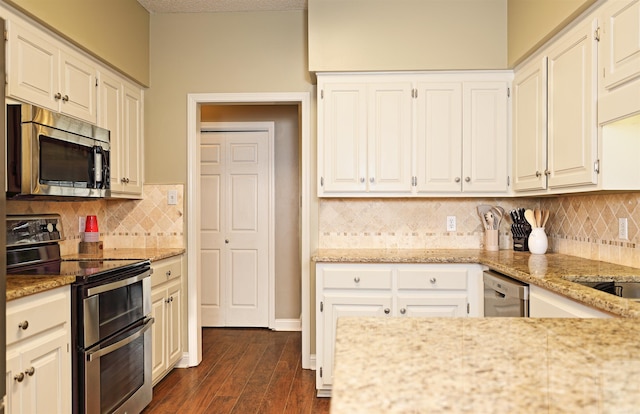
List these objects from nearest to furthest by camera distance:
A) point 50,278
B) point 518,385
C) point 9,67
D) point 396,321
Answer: point 518,385
point 396,321
point 50,278
point 9,67

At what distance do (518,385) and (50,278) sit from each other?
1899mm

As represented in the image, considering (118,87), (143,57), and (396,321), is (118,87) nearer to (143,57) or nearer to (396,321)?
(143,57)

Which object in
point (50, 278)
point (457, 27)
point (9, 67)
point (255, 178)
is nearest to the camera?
point (50, 278)

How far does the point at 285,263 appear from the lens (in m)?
4.60

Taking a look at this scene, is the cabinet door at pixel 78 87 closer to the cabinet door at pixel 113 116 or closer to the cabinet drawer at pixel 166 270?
the cabinet door at pixel 113 116

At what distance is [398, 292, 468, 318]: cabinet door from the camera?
9.39 ft

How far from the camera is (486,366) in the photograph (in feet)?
2.70

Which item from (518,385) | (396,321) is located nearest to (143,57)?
(396,321)

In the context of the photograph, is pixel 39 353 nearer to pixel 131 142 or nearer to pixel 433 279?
pixel 131 142

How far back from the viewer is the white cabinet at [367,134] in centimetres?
319

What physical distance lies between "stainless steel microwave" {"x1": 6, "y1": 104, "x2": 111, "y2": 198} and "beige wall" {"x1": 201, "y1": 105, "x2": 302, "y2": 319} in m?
1.97

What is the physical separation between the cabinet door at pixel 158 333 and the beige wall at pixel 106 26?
154 cm

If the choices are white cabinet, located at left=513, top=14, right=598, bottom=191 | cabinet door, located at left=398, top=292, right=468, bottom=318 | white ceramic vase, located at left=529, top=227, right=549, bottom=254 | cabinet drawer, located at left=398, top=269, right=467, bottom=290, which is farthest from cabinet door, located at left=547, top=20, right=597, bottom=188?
cabinet door, located at left=398, top=292, right=468, bottom=318

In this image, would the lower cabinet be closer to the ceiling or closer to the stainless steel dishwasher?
the stainless steel dishwasher
